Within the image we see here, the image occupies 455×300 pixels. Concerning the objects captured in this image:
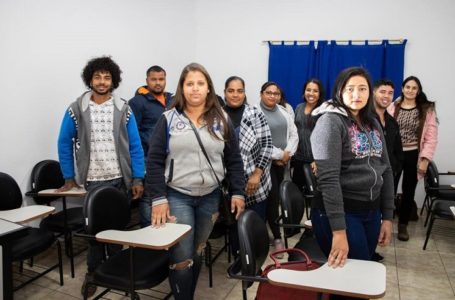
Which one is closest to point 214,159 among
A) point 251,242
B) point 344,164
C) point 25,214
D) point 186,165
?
point 186,165

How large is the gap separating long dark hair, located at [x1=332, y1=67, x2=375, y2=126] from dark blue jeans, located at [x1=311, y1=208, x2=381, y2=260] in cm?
41

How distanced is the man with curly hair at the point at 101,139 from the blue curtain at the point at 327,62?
2911 millimetres

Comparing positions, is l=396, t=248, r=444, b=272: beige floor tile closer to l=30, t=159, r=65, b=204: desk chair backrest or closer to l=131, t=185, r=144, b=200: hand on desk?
l=131, t=185, r=144, b=200: hand on desk

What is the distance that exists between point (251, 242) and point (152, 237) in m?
0.46

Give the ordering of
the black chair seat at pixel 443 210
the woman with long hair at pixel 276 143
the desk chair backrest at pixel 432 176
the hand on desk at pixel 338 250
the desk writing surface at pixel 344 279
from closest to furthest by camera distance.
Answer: the desk writing surface at pixel 344 279 < the hand on desk at pixel 338 250 < the woman with long hair at pixel 276 143 < the black chair seat at pixel 443 210 < the desk chair backrest at pixel 432 176

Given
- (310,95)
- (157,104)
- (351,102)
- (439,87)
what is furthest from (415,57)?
(351,102)

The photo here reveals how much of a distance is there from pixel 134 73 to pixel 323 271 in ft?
11.2

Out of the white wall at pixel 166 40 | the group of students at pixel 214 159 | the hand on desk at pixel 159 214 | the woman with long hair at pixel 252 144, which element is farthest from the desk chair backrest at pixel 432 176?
the hand on desk at pixel 159 214

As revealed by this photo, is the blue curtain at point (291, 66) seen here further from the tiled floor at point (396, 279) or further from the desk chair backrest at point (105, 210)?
the desk chair backrest at point (105, 210)

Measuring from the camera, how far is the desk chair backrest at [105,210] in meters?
1.95

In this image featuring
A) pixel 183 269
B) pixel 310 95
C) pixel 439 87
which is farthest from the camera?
pixel 439 87

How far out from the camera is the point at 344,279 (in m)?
1.31

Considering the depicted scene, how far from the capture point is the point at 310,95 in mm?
3797

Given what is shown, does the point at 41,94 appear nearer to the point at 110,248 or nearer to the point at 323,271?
the point at 110,248
